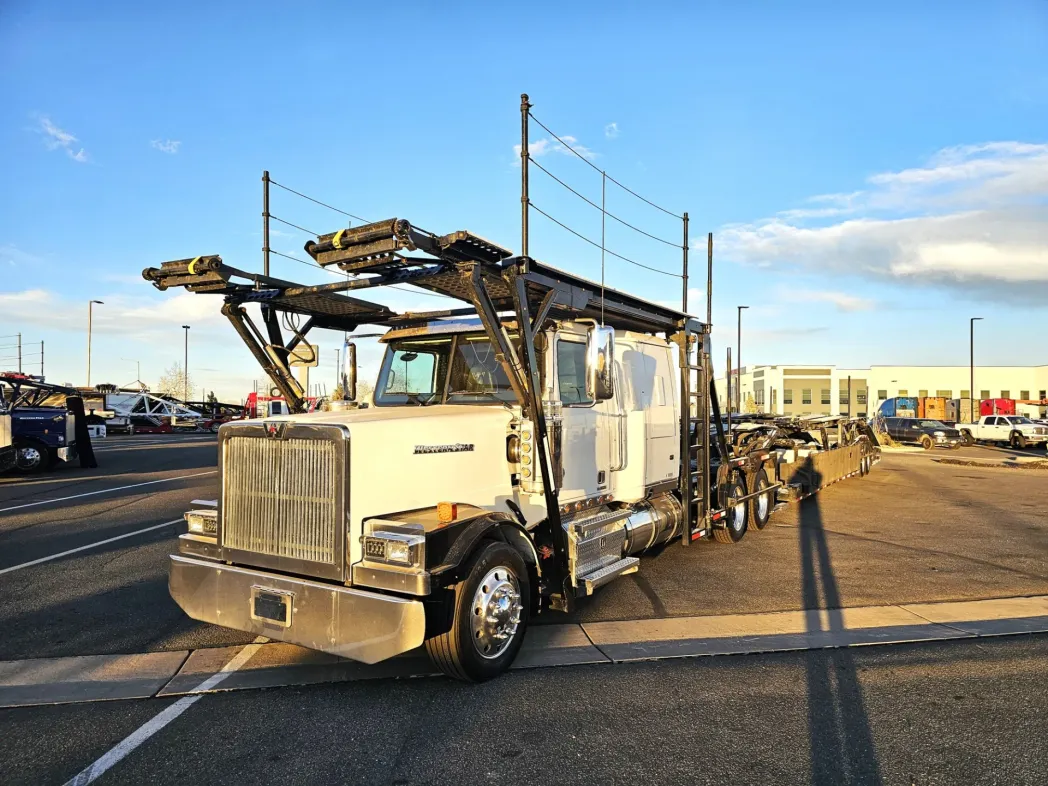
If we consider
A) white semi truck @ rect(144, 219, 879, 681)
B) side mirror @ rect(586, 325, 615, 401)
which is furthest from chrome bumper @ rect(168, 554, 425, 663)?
side mirror @ rect(586, 325, 615, 401)

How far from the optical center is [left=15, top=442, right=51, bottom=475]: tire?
55.1ft

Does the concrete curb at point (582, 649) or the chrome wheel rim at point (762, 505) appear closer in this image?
the concrete curb at point (582, 649)

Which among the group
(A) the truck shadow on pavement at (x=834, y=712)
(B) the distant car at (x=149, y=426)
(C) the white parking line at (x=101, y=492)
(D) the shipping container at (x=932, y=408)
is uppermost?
(D) the shipping container at (x=932, y=408)

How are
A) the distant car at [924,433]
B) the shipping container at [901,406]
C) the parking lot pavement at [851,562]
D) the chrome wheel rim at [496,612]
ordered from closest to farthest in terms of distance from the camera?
the chrome wheel rim at [496,612] → the parking lot pavement at [851,562] → the distant car at [924,433] → the shipping container at [901,406]


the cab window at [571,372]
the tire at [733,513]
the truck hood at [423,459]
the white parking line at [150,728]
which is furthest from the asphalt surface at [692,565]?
the cab window at [571,372]

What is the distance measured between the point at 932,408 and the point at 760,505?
41737mm

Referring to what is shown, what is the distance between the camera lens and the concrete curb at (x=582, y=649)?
443cm

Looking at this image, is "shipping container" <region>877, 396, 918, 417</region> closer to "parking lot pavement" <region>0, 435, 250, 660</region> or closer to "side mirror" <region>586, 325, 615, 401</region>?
"parking lot pavement" <region>0, 435, 250, 660</region>

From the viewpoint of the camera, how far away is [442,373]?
5.89 metres

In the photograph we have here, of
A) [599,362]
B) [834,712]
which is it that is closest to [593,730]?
[834,712]

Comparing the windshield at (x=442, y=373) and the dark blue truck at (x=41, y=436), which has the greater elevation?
the windshield at (x=442, y=373)

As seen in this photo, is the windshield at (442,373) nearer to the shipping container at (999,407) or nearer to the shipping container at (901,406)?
the shipping container at (901,406)

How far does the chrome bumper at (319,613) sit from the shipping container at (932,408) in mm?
48639

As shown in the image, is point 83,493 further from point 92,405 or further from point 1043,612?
point 92,405
